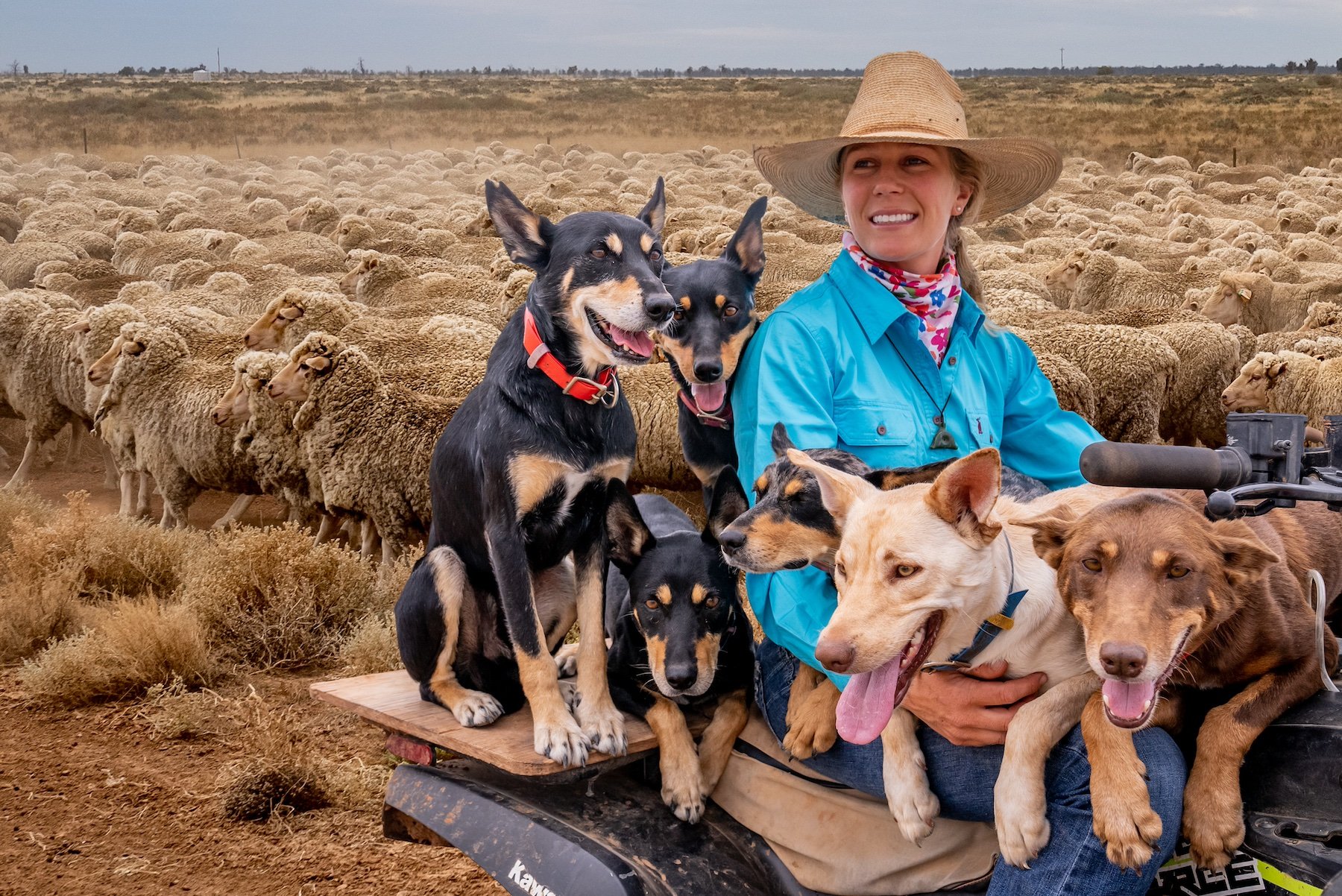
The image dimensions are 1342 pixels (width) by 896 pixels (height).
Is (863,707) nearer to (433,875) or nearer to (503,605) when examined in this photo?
(503,605)

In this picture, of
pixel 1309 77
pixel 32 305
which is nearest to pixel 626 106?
pixel 1309 77

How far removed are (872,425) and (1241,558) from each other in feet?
3.15

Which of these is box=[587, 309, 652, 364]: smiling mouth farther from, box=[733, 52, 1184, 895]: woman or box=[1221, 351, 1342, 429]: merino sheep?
box=[1221, 351, 1342, 429]: merino sheep

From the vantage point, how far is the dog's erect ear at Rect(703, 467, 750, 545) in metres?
2.98

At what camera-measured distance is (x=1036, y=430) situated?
3.25 m

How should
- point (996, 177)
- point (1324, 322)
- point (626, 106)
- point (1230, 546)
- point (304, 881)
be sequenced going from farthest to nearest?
1. point (626, 106)
2. point (1324, 322)
3. point (304, 881)
4. point (996, 177)
5. point (1230, 546)

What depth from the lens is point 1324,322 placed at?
11.5 m

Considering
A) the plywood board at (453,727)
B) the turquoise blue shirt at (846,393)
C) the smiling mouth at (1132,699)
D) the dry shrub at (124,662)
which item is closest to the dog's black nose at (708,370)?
the turquoise blue shirt at (846,393)

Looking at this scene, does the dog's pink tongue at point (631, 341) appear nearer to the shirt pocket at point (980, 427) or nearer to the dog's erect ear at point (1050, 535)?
the shirt pocket at point (980, 427)

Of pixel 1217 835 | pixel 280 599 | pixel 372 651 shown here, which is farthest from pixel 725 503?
pixel 280 599

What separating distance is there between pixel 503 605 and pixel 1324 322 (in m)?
11.0

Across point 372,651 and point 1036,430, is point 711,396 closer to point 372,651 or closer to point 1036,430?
point 1036,430

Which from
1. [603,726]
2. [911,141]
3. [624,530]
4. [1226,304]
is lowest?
[1226,304]

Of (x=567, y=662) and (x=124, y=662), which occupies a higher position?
(x=567, y=662)
